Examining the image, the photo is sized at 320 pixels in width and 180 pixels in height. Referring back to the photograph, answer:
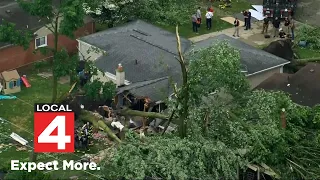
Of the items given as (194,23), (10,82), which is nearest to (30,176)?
(10,82)

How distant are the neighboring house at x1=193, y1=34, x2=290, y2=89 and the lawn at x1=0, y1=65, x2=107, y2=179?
20.3ft

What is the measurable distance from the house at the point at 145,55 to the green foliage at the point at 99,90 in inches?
73.3

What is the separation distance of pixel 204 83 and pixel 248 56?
8.20 metres

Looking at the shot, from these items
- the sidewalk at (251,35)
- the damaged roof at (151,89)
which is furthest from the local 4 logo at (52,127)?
the sidewalk at (251,35)

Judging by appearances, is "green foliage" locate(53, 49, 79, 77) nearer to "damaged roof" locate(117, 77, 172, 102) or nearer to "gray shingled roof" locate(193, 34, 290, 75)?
"damaged roof" locate(117, 77, 172, 102)

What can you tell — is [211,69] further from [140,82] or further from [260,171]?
[140,82]

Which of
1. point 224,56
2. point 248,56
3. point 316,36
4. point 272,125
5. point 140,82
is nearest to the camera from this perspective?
point 272,125

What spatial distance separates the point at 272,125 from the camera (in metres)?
22.8

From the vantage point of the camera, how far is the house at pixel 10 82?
3113 cm

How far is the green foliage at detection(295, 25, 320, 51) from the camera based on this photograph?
36.2 meters

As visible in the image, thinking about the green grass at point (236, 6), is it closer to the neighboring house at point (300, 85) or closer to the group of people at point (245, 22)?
the group of people at point (245, 22)

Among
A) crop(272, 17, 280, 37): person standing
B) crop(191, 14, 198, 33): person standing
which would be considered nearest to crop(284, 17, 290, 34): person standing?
crop(272, 17, 280, 37): person standing

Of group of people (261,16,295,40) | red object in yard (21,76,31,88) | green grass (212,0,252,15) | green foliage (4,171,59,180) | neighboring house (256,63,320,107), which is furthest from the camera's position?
green grass (212,0,252,15)

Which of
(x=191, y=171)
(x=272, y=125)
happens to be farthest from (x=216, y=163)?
(x=272, y=125)
